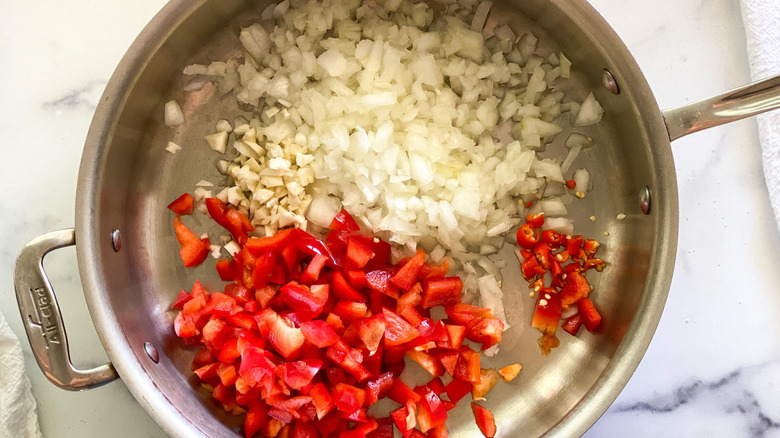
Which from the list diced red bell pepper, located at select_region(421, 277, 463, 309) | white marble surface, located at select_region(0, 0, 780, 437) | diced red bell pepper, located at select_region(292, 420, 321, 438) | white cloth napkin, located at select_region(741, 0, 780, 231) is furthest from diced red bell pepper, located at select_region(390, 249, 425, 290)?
white cloth napkin, located at select_region(741, 0, 780, 231)

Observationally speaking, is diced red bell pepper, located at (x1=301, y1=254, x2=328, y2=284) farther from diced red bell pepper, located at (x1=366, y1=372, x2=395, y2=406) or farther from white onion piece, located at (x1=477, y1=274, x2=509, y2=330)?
white onion piece, located at (x1=477, y1=274, x2=509, y2=330)

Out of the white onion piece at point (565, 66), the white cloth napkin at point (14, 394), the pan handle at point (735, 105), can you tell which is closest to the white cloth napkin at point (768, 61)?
the pan handle at point (735, 105)

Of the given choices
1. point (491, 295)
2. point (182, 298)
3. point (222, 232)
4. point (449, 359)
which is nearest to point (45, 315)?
point (182, 298)

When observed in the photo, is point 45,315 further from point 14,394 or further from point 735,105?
point 735,105

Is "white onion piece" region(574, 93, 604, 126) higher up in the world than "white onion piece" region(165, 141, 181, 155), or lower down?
higher up

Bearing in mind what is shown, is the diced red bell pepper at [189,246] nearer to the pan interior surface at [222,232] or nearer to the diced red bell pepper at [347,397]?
the pan interior surface at [222,232]

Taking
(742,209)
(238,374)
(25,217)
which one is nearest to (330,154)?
(238,374)
